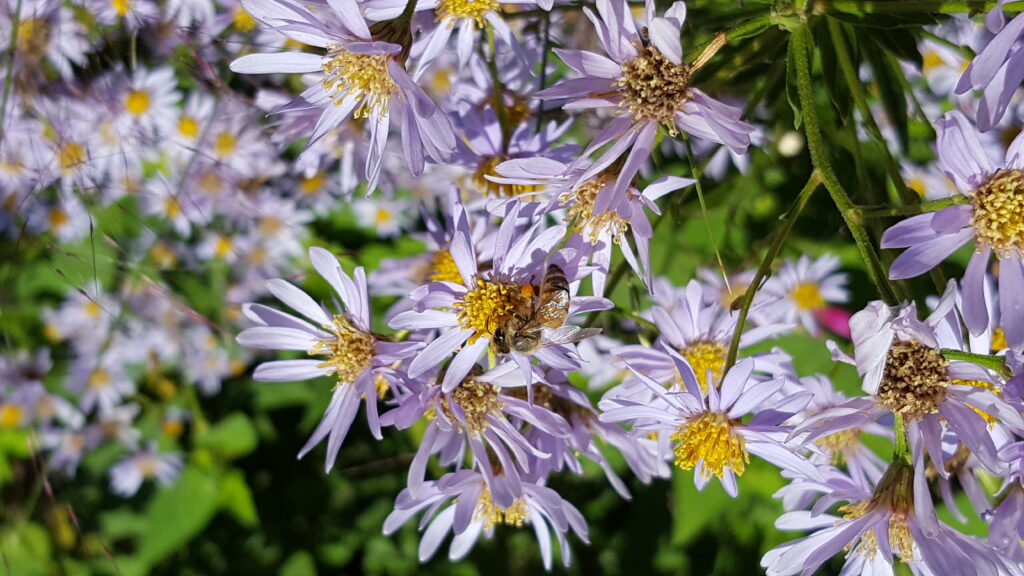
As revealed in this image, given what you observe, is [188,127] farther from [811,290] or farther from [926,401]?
[926,401]

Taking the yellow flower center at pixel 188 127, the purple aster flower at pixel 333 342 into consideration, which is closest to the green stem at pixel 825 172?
the purple aster flower at pixel 333 342

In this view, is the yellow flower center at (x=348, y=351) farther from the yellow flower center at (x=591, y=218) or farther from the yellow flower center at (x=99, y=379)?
the yellow flower center at (x=99, y=379)

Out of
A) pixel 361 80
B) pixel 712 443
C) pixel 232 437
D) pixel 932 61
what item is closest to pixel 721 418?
pixel 712 443

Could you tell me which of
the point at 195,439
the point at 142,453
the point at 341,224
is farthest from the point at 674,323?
the point at 142,453

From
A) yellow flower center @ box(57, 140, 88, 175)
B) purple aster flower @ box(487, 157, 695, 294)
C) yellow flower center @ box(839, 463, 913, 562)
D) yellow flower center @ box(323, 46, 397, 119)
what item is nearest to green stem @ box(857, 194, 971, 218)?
purple aster flower @ box(487, 157, 695, 294)

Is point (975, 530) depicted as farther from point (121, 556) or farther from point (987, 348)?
point (121, 556)

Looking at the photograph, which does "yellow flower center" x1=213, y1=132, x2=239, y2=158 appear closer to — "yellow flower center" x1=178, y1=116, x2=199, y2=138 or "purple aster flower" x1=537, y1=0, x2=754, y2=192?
"yellow flower center" x1=178, y1=116, x2=199, y2=138
